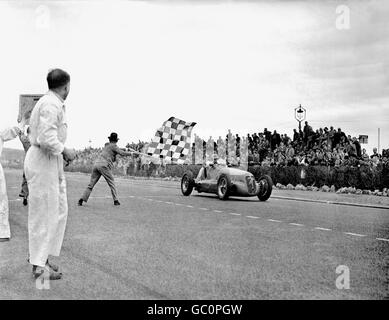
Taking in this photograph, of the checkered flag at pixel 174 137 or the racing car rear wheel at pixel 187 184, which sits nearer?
the racing car rear wheel at pixel 187 184

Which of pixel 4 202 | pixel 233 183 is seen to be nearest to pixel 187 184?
pixel 233 183

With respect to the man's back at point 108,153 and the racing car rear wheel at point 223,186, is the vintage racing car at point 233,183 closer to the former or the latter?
the racing car rear wheel at point 223,186

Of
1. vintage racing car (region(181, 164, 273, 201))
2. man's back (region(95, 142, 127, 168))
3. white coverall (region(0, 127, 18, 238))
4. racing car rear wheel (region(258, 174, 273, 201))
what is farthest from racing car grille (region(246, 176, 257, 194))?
white coverall (region(0, 127, 18, 238))

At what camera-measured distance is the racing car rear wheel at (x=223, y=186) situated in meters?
16.2

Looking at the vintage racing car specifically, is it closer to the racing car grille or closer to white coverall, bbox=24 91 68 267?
the racing car grille

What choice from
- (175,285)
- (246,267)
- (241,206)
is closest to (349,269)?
(246,267)

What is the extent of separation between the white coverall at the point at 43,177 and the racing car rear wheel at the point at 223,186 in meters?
11.0

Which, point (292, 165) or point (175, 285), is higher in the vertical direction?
point (292, 165)

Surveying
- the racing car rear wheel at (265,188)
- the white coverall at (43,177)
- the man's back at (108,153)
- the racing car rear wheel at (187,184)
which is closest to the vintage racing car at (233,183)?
the racing car rear wheel at (265,188)

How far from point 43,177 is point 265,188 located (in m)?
11.8

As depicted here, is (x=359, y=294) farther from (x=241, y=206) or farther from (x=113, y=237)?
(x=241, y=206)

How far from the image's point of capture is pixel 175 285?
5152 millimetres

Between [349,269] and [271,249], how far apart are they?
57.0 inches
